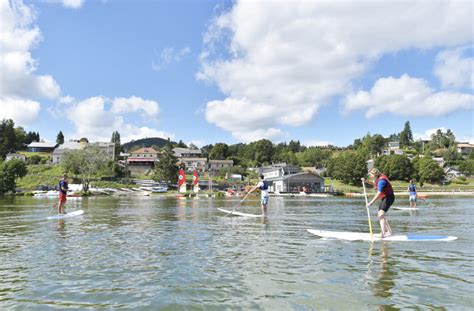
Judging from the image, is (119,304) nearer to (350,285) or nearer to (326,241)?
(350,285)

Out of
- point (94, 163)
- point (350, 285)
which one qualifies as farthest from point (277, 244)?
point (94, 163)

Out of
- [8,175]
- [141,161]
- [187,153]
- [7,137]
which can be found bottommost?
[8,175]

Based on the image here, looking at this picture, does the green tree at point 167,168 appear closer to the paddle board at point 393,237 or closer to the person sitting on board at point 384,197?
the paddle board at point 393,237

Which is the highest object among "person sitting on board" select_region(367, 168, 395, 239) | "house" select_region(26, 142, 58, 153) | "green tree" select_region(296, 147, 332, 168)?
"house" select_region(26, 142, 58, 153)

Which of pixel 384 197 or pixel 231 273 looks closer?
pixel 231 273

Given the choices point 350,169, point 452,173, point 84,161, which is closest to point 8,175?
point 84,161

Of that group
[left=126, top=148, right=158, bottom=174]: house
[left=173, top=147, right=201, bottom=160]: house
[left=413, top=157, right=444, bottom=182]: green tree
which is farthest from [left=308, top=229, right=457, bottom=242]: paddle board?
[left=173, top=147, right=201, bottom=160]: house

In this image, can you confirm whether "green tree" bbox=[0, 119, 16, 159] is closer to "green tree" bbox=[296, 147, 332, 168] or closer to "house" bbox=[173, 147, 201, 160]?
"house" bbox=[173, 147, 201, 160]

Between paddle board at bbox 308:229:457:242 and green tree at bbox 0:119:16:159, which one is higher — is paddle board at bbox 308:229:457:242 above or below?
below

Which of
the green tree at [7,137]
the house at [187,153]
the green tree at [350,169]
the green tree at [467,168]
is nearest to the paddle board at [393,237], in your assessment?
the green tree at [350,169]

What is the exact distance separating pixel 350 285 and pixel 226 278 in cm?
280

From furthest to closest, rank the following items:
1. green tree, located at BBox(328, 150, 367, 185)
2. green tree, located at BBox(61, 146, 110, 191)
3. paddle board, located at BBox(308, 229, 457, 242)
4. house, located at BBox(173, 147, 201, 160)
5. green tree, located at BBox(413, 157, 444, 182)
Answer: house, located at BBox(173, 147, 201, 160) < green tree, located at BBox(413, 157, 444, 182) < green tree, located at BBox(328, 150, 367, 185) < green tree, located at BBox(61, 146, 110, 191) < paddle board, located at BBox(308, 229, 457, 242)

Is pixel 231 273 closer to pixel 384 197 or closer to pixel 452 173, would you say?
pixel 384 197

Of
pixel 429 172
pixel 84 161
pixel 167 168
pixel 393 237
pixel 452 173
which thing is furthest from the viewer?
pixel 452 173
